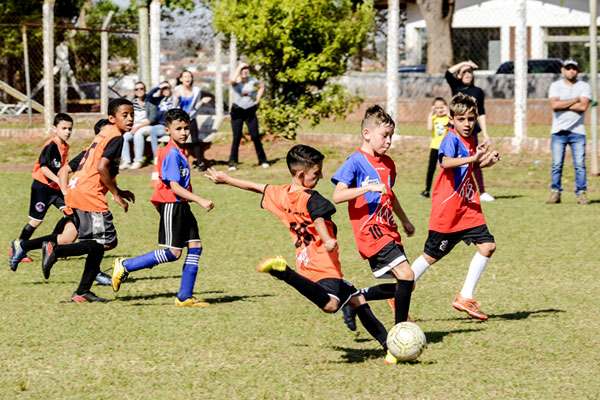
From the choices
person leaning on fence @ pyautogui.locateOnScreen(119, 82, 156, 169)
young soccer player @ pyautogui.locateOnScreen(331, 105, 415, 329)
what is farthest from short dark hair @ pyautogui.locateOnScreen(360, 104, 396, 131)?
person leaning on fence @ pyautogui.locateOnScreen(119, 82, 156, 169)

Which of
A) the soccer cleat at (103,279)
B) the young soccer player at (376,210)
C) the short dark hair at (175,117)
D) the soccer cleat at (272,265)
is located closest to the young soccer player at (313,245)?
the soccer cleat at (272,265)

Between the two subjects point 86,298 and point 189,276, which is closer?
point 189,276

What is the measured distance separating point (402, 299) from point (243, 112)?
1105cm

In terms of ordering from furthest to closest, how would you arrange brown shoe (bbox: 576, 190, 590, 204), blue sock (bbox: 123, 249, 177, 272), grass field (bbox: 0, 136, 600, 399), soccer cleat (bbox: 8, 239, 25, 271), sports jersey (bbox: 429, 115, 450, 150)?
1. sports jersey (bbox: 429, 115, 450, 150)
2. brown shoe (bbox: 576, 190, 590, 204)
3. soccer cleat (bbox: 8, 239, 25, 271)
4. blue sock (bbox: 123, 249, 177, 272)
5. grass field (bbox: 0, 136, 600, 399)

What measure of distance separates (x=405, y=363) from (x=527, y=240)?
4.85m

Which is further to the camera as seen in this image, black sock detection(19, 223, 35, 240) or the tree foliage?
the tree foliage

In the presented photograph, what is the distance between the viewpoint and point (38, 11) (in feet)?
94.3

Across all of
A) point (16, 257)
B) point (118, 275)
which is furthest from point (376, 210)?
point (16, 257)

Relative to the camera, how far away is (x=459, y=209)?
6.50 metres

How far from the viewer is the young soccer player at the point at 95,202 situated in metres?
7.23

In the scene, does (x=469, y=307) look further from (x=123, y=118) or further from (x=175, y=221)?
(x=123, y=118)

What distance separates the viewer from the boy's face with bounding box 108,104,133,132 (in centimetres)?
724

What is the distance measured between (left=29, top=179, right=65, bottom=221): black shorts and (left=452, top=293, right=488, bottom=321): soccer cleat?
181 inches

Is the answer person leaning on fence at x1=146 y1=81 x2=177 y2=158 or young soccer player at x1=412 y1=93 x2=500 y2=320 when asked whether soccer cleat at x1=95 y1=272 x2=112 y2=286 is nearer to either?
young soccer player at x1=412 y1=93 x2=500 y2=320
